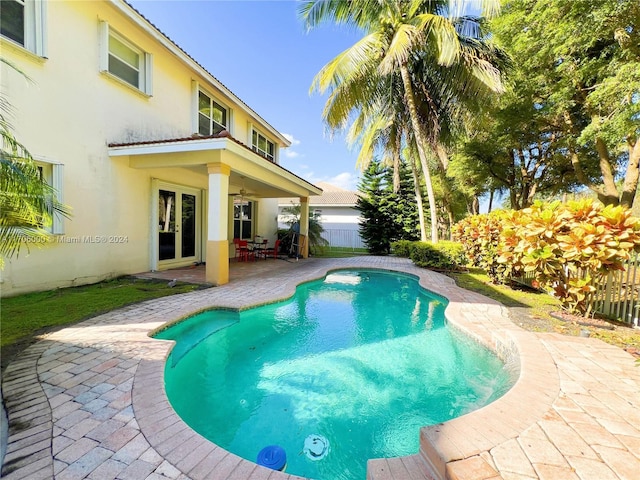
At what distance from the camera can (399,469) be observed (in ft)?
7.49

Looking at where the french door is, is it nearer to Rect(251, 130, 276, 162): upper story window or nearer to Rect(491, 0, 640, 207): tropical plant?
Rect(251, 130, 276, 162): upper story window

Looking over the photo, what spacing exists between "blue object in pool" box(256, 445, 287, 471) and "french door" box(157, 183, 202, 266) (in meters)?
8.98

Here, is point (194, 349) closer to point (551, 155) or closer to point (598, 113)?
point (598, 113)

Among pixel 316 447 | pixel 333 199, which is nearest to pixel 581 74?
pixel 316 447

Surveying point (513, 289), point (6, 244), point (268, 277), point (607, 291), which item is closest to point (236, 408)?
point (6, 244)

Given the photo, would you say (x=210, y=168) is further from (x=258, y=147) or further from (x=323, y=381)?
(x=258, y=147)

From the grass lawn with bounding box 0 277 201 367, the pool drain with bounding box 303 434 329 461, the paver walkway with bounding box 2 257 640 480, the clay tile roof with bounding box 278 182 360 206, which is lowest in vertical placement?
the pool drain with bounding box 303 434 329 461

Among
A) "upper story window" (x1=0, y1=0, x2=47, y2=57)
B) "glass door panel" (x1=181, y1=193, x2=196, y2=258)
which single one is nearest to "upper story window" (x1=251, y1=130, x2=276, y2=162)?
"glass door panel" (x1=181, y1=193, x2=196, y2=258)

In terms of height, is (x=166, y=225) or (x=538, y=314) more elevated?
(x=166, y=225)

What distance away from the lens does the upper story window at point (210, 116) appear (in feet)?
38.6

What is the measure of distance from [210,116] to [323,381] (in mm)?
12066

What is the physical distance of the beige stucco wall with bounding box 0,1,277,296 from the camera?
638cm

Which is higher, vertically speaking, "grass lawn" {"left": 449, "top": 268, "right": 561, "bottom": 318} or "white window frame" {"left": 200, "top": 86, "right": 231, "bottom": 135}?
"white window frame" {"left": 200, "top": 86, "right": 231, "bottom": 135}

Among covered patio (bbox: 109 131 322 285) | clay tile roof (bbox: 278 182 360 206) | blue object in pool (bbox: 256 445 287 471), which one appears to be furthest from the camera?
clay tile roof (bbox: 278 182 360 206)
